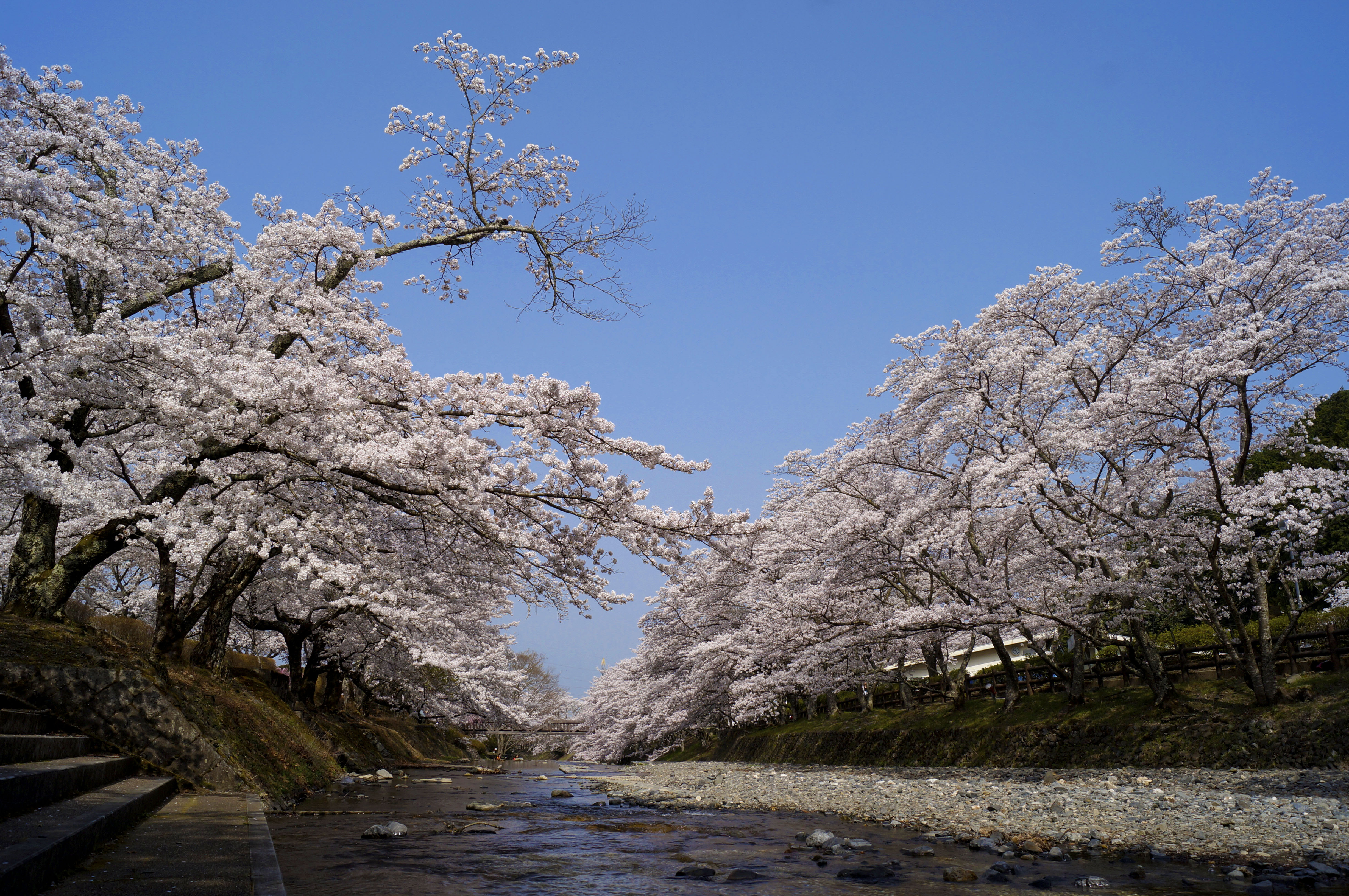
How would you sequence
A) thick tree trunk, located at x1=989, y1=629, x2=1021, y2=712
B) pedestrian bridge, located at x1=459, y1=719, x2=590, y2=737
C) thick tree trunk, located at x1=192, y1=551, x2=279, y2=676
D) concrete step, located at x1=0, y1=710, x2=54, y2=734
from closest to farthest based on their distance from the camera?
concrete step, located at x1=0, y1=710, x2=54, y2=734 < thick tree trunk, located at x1=192, y1=551, x2=279, y2=676 < thick tree trunk, located at x1=989, y1=629, x2=1021, y2=712 < pedestrian bridge, located at x1=459, y1=719, x2=590, y2=737

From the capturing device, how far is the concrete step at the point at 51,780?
463 centimetres

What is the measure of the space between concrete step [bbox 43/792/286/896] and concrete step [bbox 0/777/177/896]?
0.30ft

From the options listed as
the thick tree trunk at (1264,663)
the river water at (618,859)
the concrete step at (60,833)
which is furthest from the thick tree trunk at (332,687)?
the thick tree trunk at (1264,663)

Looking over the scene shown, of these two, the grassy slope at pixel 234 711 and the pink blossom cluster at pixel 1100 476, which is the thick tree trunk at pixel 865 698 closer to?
the pink blossom cluster at pixel 1100 476

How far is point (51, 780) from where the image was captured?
17.9ft

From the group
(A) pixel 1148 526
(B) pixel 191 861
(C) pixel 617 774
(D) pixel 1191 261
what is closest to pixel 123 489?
(B) pixel 191 861

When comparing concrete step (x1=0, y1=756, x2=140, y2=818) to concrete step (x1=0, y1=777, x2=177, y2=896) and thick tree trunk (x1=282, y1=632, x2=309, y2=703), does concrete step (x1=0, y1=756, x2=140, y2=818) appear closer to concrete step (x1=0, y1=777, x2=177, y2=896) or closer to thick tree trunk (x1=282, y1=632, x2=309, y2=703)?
concrete step (x1=0, y1=777, x2=177, y2=896)

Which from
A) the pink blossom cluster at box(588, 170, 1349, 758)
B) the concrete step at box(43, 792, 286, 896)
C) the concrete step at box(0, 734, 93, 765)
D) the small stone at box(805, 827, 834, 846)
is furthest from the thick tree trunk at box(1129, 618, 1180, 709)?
the concrete step at box(0, 734, 93, 765)

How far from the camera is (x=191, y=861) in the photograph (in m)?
5.10

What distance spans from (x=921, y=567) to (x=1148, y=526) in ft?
18.8

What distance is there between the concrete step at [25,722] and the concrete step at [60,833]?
809 millimetres

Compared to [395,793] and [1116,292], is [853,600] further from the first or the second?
[395,793]

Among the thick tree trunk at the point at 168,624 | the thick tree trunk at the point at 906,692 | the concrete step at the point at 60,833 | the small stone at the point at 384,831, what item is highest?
the thick tree trunk at the point at 168,624

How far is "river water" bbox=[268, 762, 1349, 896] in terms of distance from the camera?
712cm
